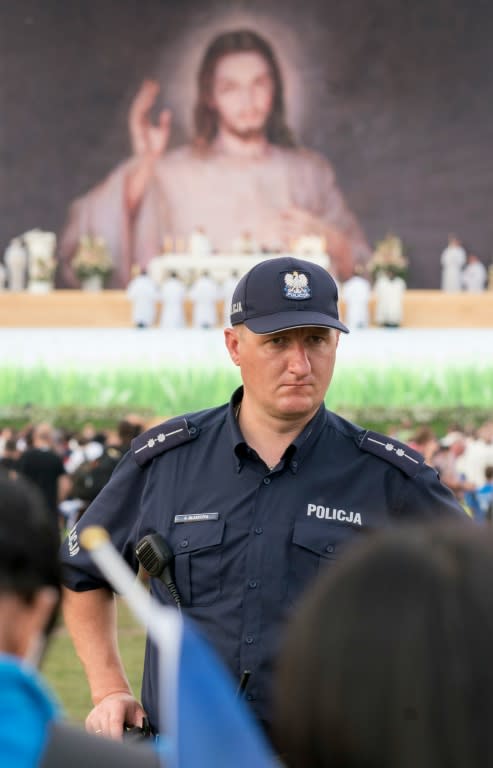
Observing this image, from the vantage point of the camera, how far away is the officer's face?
2.80 metres

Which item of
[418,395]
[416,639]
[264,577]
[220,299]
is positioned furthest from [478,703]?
[220,299]

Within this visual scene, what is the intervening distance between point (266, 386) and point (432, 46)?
29597 mm

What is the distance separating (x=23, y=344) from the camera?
22344 millimetres

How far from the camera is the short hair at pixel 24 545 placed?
1.20 metres

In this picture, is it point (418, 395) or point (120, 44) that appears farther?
point (120, 44)

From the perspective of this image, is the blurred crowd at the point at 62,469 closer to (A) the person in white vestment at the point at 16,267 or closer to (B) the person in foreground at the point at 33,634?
(B) the person in foreground at the point at 33,634

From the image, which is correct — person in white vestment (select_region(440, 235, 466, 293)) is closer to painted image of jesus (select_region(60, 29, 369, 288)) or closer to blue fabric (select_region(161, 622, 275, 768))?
painted image of jesus (select_region(60, 29, 369, 288))

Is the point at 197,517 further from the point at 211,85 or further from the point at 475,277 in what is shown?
the point at 211,85

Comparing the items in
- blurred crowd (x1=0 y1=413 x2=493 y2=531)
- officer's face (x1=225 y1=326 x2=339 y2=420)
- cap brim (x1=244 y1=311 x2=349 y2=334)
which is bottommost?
blurred crowd (x1=0 y1=413 x2=493 y2=531)

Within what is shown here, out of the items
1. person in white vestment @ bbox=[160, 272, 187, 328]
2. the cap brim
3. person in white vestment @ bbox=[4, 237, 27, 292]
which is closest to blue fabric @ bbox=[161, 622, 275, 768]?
the cap brim

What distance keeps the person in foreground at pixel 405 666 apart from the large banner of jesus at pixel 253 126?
29.3 metres

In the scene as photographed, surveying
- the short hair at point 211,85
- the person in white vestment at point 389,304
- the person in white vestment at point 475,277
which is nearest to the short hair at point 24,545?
the person in white vestment at point 389,304

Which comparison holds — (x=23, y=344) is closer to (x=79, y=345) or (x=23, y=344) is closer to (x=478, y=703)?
(x=79, y=345)

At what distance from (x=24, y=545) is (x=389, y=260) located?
2621cm
